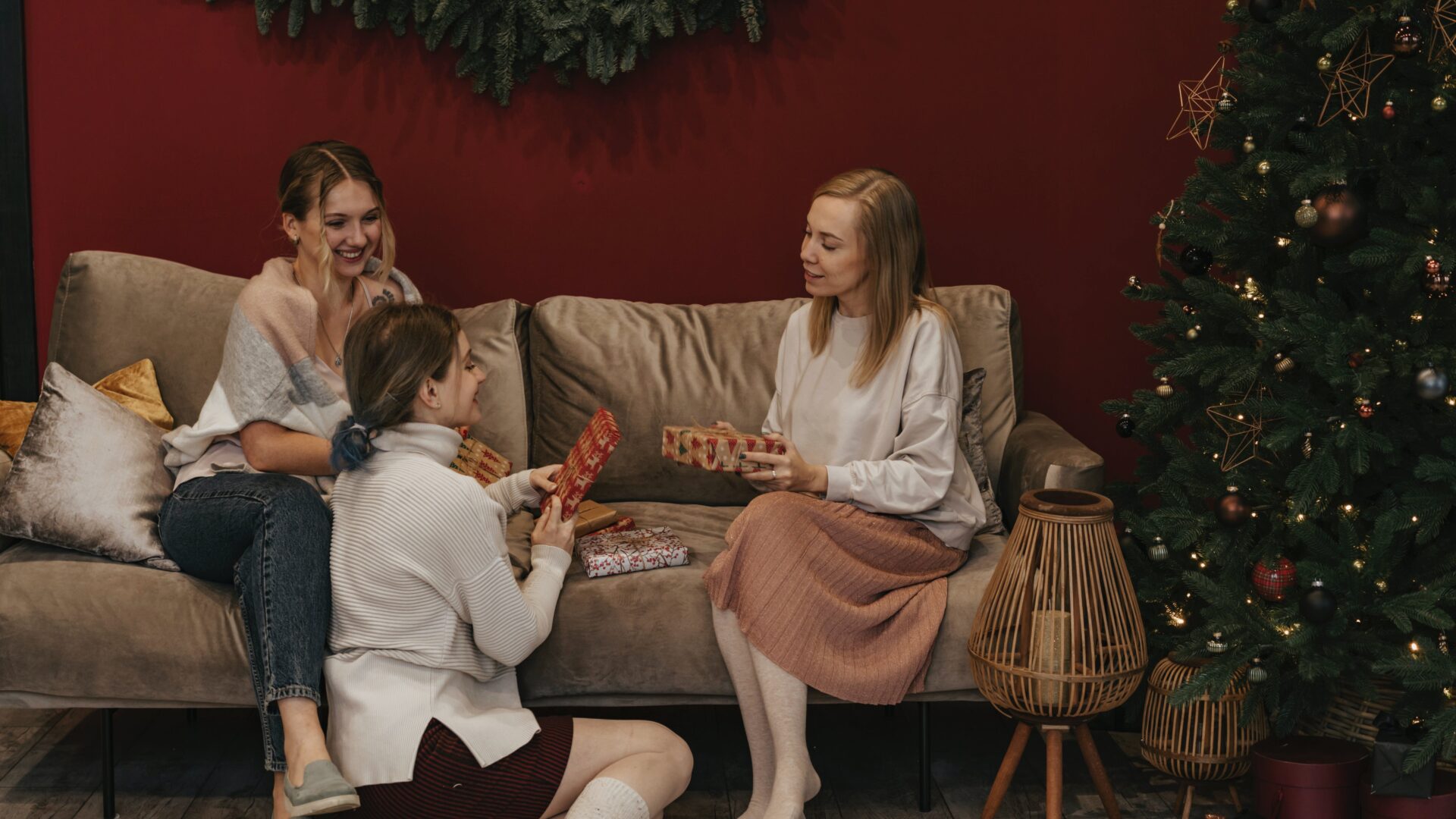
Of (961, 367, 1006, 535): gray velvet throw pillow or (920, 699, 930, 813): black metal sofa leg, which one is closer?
(920, 699, 930, 813): black metal sofa leg

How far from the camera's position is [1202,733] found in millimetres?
2373

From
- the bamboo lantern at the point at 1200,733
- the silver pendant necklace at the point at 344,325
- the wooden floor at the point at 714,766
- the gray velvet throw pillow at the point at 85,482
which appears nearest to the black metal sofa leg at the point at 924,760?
the wooden floor at the point at 714,766

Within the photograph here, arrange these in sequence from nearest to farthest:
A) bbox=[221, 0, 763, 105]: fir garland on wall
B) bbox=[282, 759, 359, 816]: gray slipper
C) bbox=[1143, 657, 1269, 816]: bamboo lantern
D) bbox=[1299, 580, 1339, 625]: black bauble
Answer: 1. bbox=[282, 759, 359, 816]: gray slipper
2. bbox=[1299, 580, 1339, 625]: black bauble
3. bbox=[1143, 657, 1269, 816]: bamboo lantern
4. bbox=[221, 0, 763, 105]: fir garland on wall

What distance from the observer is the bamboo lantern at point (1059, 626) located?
7.27 feet

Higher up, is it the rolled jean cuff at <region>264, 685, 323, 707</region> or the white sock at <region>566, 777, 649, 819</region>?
the rolled jean cuff at <region>264, 685, 323, 707</region>

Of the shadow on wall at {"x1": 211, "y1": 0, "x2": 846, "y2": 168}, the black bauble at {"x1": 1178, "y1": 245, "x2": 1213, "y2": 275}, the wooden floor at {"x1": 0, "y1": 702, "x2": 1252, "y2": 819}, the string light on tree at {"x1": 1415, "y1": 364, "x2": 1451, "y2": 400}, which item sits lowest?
the wooden floor at {"x1": 0, "y1": 702, "x2": 1252, "y2": 819}

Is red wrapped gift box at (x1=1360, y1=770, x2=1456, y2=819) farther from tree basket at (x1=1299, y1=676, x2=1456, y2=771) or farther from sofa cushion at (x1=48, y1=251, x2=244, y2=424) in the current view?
sofa cushion at (x1=48, y1=251, x2=244, y2=424)

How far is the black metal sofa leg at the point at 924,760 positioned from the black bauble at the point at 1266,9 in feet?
4.71

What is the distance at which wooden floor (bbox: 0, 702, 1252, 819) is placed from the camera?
2498 millimetres

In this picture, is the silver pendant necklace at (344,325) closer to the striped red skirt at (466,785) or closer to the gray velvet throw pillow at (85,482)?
the gray velvet throw pillow at (85,482)

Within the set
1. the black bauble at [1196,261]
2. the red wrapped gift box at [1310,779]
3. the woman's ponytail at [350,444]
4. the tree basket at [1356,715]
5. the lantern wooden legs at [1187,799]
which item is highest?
the black bauble at [1196,261]

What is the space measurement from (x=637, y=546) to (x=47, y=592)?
109 cm

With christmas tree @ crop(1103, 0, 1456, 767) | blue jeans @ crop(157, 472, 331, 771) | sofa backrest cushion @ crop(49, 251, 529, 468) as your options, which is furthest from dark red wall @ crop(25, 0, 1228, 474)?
blue jeans @ crop(157, 472, 331, 771)

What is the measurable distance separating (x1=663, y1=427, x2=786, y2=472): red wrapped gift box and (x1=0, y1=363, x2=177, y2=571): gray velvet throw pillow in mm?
989
